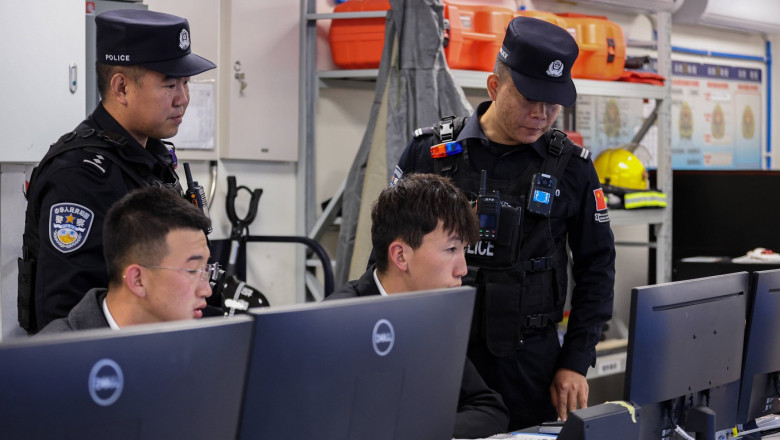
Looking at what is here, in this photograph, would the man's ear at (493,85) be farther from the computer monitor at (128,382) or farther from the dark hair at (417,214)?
the computer monitor at (128,382)

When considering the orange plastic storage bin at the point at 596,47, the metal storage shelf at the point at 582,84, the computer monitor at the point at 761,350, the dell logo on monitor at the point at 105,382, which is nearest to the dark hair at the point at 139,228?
the dell logo on monitor at the point at 105,382

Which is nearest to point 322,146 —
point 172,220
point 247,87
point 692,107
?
point 247,87

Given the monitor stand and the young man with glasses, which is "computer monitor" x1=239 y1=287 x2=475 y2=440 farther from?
the monitor stand

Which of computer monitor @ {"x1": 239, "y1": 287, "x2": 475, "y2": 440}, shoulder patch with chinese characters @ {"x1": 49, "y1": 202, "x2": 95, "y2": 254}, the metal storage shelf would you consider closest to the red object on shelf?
the metal storage shelf

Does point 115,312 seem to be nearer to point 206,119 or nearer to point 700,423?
point 700,423

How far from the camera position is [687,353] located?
203 centimetres

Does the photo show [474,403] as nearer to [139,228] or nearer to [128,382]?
[139,228]

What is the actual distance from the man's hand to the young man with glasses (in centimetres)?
110

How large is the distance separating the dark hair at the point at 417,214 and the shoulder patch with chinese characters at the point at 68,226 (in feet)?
2.20

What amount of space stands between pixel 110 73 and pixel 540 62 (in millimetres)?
1120

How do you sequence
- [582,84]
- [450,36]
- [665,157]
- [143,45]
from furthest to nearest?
[665,157] → [582,84] → [450,36] → [143,45]

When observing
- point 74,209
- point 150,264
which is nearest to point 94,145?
point 74,209

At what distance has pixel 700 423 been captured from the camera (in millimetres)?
2092

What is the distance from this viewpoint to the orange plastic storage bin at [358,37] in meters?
4.57
